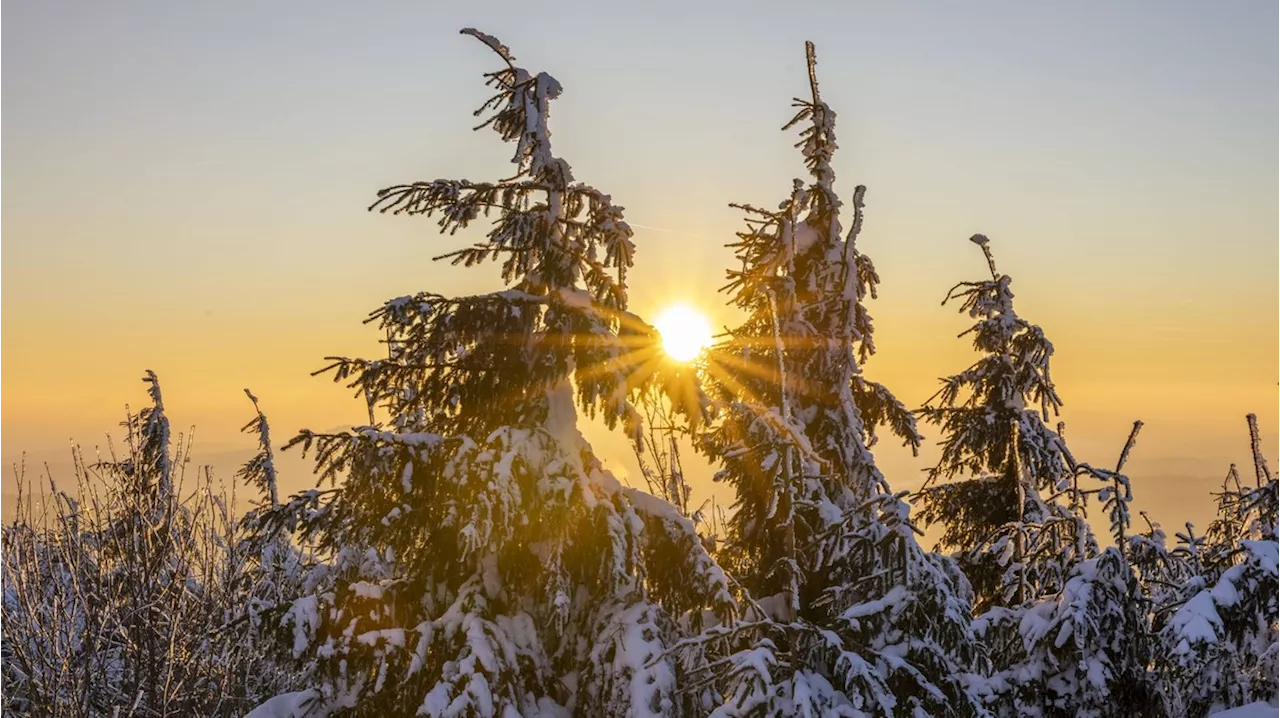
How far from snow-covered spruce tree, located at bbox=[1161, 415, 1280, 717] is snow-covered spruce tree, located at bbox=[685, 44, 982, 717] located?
3196 mm

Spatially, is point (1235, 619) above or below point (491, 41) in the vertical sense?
below

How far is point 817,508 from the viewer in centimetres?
1148

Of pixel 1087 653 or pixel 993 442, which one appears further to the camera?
pixel 993 442

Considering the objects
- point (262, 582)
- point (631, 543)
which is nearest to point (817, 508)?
point (631, 543)

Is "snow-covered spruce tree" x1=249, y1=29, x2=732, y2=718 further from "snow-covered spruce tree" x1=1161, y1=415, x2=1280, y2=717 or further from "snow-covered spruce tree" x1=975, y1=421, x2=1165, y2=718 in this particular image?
"snow-covered spruce tree" x1=1161, y1=415, x2=1280, y2=717

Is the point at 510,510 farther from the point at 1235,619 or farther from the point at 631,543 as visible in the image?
the point at 1235,619

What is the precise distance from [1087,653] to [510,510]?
6.89 meters

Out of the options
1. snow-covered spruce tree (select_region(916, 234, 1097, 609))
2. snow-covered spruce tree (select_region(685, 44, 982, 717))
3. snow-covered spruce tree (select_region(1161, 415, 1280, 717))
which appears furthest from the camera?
snow-covered spruce tree (select_region(916, 234, 1097, 609))

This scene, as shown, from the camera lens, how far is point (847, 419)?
12.9m

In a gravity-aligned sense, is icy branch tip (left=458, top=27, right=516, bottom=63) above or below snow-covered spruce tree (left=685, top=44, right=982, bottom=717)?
above

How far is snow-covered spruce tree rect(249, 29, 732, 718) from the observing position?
9023 mm

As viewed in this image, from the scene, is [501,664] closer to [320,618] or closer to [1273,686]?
[320,618]

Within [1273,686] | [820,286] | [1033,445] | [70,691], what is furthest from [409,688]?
[1273,686]

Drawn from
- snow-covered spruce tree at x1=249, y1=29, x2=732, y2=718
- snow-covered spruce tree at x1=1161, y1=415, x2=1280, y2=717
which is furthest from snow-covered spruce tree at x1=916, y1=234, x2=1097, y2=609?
snow-covered spruce tree at x1=249, y1=29, x2=732, y2=718
